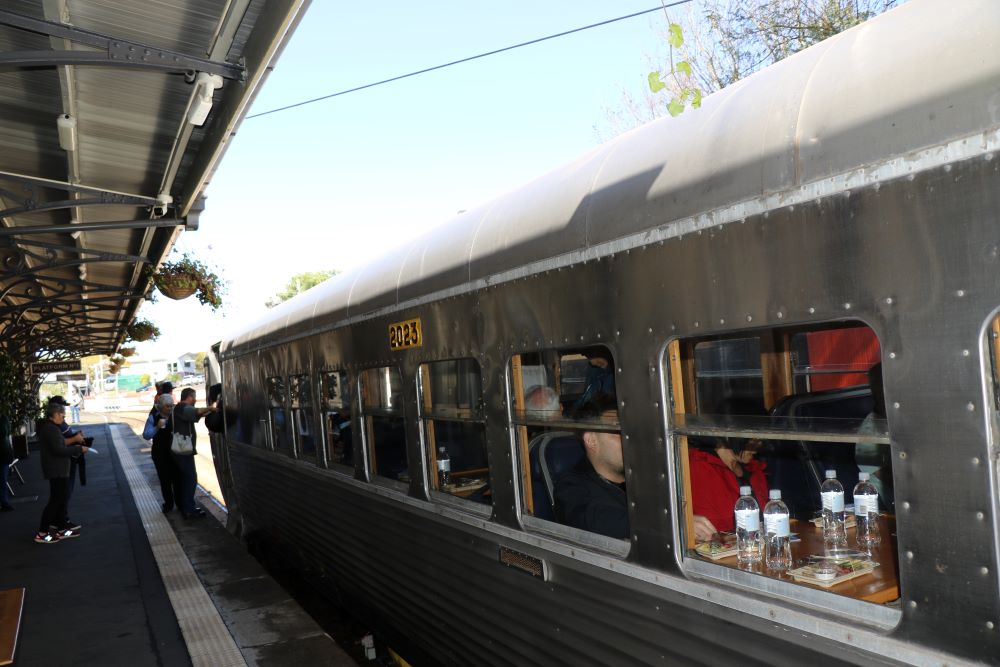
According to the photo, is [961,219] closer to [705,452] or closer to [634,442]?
[634,442]

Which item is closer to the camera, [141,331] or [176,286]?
[176,286]

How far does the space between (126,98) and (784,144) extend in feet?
15.2

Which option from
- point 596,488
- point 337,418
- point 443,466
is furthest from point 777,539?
point 337,418

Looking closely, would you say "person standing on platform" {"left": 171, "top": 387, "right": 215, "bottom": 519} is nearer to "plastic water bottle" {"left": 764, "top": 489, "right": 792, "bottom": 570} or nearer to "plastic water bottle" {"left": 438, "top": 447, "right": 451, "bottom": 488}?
"plastic water bottle" {"left": 438, "top": 447, "right": 451, "bottom": 488}

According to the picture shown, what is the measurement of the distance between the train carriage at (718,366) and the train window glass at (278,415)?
2.63 metres

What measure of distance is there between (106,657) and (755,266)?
17.8 ft

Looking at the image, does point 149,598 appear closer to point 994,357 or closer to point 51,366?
point 994,357

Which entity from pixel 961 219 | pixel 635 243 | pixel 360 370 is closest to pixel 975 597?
pixel 961 219

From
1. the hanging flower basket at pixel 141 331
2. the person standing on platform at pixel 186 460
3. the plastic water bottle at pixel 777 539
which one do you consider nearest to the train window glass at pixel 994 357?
the plastic water bottle at pixel 777 539

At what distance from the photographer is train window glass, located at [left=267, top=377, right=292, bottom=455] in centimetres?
817

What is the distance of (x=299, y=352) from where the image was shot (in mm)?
7305

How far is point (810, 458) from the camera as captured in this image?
411 cm

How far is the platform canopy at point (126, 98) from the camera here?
4.42 metres

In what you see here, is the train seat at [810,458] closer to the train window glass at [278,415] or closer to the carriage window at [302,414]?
the carriage window at [302,414]
